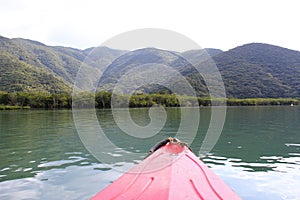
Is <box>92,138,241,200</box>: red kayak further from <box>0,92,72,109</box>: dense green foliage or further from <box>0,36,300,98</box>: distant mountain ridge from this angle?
<box>0,36,300,98</box>: distant mountain ridge

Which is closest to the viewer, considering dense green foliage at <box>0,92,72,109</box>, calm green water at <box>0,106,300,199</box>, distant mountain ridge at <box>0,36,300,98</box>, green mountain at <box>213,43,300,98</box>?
calm green water at <box>0,106,300,199</box>

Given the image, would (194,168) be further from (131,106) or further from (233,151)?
(131,106)

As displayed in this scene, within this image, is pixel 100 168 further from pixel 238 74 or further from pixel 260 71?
pixel 260 71

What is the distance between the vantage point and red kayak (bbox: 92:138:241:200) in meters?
3.28

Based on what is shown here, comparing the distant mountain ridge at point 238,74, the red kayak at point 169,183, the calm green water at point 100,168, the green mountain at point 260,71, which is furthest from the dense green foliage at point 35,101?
the red kayak at point 169,183

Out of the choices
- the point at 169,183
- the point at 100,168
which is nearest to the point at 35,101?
the point at 100,168

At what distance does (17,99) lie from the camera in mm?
71188

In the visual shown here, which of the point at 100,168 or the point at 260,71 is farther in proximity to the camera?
the point at 260,71

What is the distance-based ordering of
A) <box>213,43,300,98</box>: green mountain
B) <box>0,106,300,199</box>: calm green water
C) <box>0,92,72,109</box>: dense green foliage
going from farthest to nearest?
<box>213,43,300,98</box>: green mountain → <box>0,92,72,109</box>: dense green foliage → <box>0,106,300,199</box>: calm green water

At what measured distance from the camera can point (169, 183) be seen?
345 centimetres

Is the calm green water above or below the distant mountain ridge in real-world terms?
below

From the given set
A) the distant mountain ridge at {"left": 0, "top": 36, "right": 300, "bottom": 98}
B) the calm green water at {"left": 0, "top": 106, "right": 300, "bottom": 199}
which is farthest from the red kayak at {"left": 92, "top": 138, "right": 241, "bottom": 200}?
the distant mountain ridge at {"left": 0, "top": 36, "right": 300, "bottom": 98}

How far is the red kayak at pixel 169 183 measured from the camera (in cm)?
328

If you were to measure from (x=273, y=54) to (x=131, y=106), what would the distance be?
99030mm
